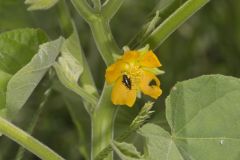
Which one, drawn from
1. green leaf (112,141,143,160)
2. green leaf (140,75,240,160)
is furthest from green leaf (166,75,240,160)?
green leaf (112,141,143,160)

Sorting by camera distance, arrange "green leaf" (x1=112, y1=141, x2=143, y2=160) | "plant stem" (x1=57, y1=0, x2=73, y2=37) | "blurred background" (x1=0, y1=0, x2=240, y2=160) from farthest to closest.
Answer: "blurred background" (x1=0, y1=0, x2=240, y2=160), "plant stem" (x1=57, y1=0, x2=73, y2=37), "green leaf" (x1=112, y1=141, x2=143, y2=160)

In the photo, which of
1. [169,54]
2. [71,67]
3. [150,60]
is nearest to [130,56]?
[150,60]

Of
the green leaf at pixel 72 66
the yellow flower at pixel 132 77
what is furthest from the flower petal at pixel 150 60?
the green leaf at pixel 72 66

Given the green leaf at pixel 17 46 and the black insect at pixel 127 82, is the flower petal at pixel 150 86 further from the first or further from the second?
the green leaf at pixel 17 46

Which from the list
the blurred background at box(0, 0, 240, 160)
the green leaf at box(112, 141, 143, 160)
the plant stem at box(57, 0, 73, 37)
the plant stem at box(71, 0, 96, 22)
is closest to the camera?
the green leaf at box(112, 141, 143, 160)

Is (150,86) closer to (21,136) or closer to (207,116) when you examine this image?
(207,116)

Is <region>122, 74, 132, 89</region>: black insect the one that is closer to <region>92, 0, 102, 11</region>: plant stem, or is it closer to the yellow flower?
the yellow flower

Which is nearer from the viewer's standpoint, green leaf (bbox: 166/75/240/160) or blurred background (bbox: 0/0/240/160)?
green leaf (bbox: 166/75/240/160)
